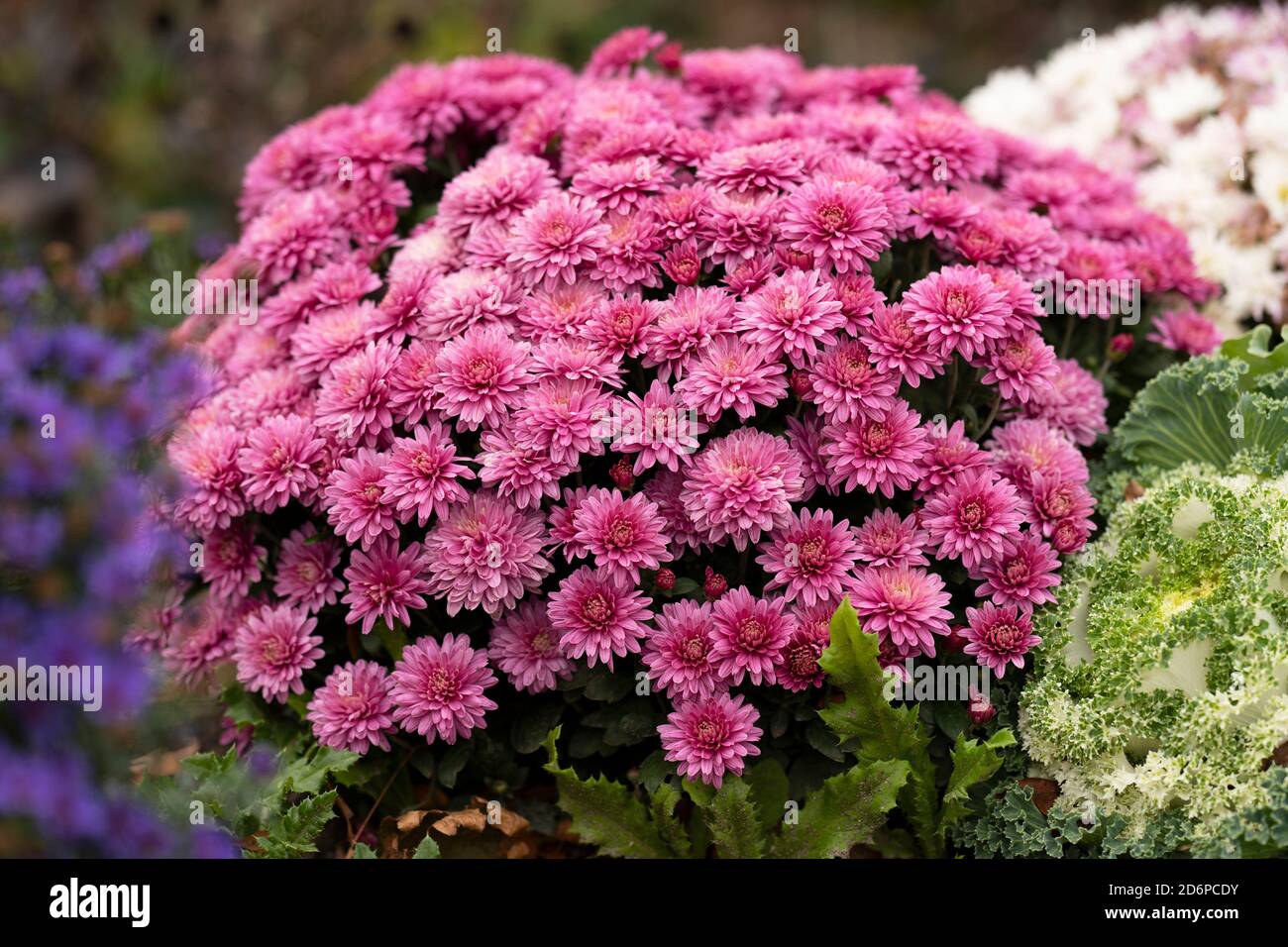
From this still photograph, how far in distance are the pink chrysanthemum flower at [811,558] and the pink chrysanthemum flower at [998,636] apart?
28 centimetres

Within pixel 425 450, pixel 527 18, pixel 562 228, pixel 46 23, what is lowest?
pixel 425 450

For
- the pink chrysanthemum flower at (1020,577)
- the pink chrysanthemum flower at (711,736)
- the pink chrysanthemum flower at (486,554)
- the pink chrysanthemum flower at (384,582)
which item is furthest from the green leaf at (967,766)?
the pink chrysanthemum flower at (384,582)

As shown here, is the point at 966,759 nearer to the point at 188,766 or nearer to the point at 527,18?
the point at 188,766

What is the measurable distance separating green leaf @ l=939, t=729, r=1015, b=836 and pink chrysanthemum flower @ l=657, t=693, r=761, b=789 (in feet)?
1.24

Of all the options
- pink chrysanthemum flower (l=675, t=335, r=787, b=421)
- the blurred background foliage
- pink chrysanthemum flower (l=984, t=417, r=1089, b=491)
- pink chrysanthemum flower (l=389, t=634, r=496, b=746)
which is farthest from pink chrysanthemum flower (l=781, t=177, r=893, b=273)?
the blurred background foliage

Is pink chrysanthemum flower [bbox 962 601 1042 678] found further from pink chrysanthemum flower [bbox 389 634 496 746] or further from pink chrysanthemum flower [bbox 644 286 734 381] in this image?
pink chrysanthemum flower [bbox 389 634 496 746]

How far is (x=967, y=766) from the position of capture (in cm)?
236

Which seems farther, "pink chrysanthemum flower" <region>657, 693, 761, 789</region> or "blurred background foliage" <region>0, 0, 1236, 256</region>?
"blurred background foliage" <region>0, 0, 1236, 256</region>

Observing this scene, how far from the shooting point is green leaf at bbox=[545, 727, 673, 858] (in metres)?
2.43

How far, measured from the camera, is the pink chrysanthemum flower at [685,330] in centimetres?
246

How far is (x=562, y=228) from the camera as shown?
2.63 metres
